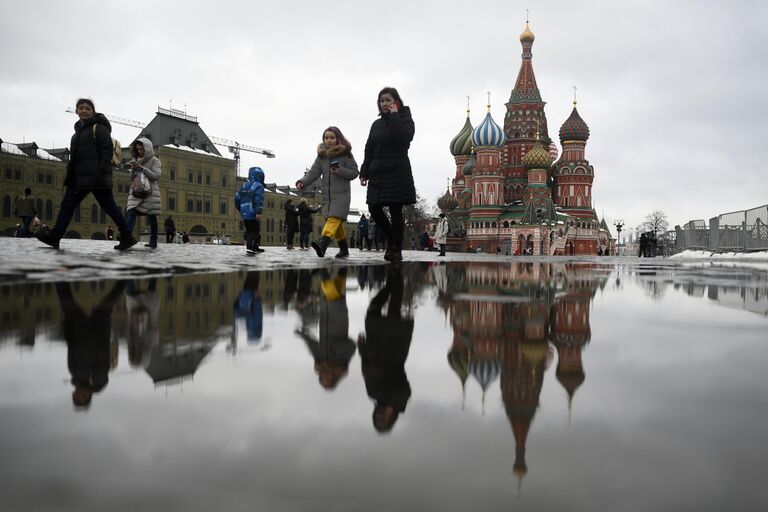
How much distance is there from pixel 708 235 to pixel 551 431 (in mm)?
23221

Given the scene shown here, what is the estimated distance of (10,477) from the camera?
75 cm

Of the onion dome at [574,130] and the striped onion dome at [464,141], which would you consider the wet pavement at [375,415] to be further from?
the striped onion dome at [464,141]

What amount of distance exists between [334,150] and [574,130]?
61386mm

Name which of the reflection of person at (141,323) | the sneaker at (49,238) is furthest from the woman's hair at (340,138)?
the reflection of person at (141,323)

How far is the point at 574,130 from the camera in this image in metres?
63.8

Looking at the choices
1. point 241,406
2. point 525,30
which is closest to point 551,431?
point 241,406

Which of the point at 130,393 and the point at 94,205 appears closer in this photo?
the point at 130,393

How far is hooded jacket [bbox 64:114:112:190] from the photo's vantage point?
7012mm

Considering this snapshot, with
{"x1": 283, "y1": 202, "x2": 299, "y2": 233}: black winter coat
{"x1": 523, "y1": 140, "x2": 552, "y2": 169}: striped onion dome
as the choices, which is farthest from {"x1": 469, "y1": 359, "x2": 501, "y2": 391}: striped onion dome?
{"x1": 523, "y1": 140, "x2": 552, "y2": 169}: striped onion dome

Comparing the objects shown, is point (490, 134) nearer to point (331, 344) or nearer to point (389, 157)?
point (389, 157)

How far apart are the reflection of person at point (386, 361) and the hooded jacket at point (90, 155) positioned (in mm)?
5773

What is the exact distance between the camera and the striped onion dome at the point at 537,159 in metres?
60.4

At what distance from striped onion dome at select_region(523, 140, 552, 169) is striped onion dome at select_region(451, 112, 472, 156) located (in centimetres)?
1106

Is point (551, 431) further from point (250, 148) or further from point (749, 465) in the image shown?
point (250, 148)
